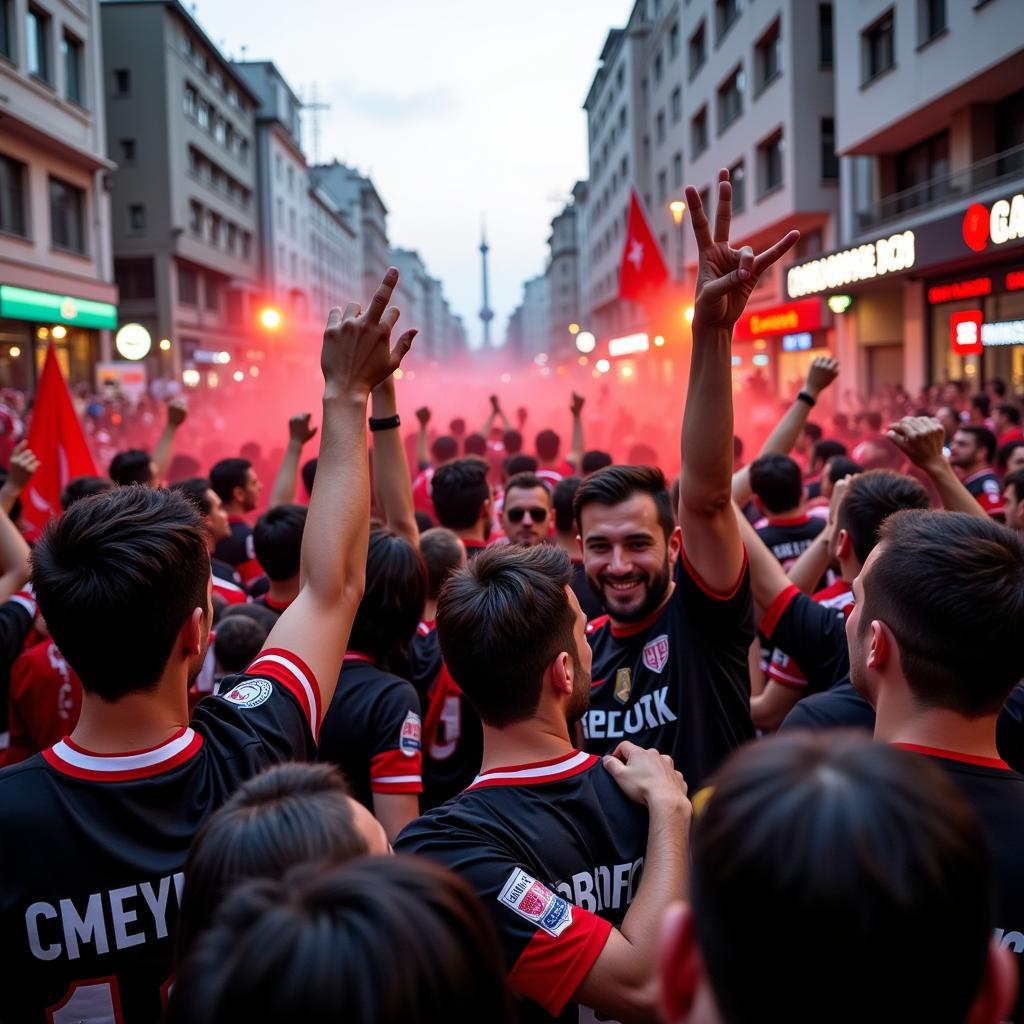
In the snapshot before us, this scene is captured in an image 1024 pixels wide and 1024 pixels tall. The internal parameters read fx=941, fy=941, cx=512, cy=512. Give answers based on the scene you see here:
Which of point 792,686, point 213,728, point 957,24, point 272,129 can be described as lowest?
point 792,686

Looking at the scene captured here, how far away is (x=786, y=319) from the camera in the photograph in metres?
21.9

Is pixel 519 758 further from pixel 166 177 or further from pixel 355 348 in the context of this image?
pixel 166 177

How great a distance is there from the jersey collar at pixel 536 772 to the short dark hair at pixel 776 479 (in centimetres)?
326

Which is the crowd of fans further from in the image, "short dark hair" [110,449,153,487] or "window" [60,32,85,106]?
"window" [60,32,85,106]

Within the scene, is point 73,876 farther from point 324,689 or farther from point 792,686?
point 792,686

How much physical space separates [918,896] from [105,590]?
150cm

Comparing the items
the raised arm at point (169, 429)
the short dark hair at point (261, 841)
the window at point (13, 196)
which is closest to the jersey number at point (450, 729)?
the short dark hair at point (261, 841)

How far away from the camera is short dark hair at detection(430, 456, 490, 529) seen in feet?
17.0

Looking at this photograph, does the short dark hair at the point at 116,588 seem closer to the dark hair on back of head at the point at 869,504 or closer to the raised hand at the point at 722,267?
the raised hand at the point at 722,267

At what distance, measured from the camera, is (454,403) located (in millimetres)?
44344

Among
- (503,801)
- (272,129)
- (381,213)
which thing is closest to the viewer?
(503,801)

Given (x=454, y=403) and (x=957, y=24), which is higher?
(x=957, y=24)

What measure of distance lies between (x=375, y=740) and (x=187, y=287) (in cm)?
3912

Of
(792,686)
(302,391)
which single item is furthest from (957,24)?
(302,391)
